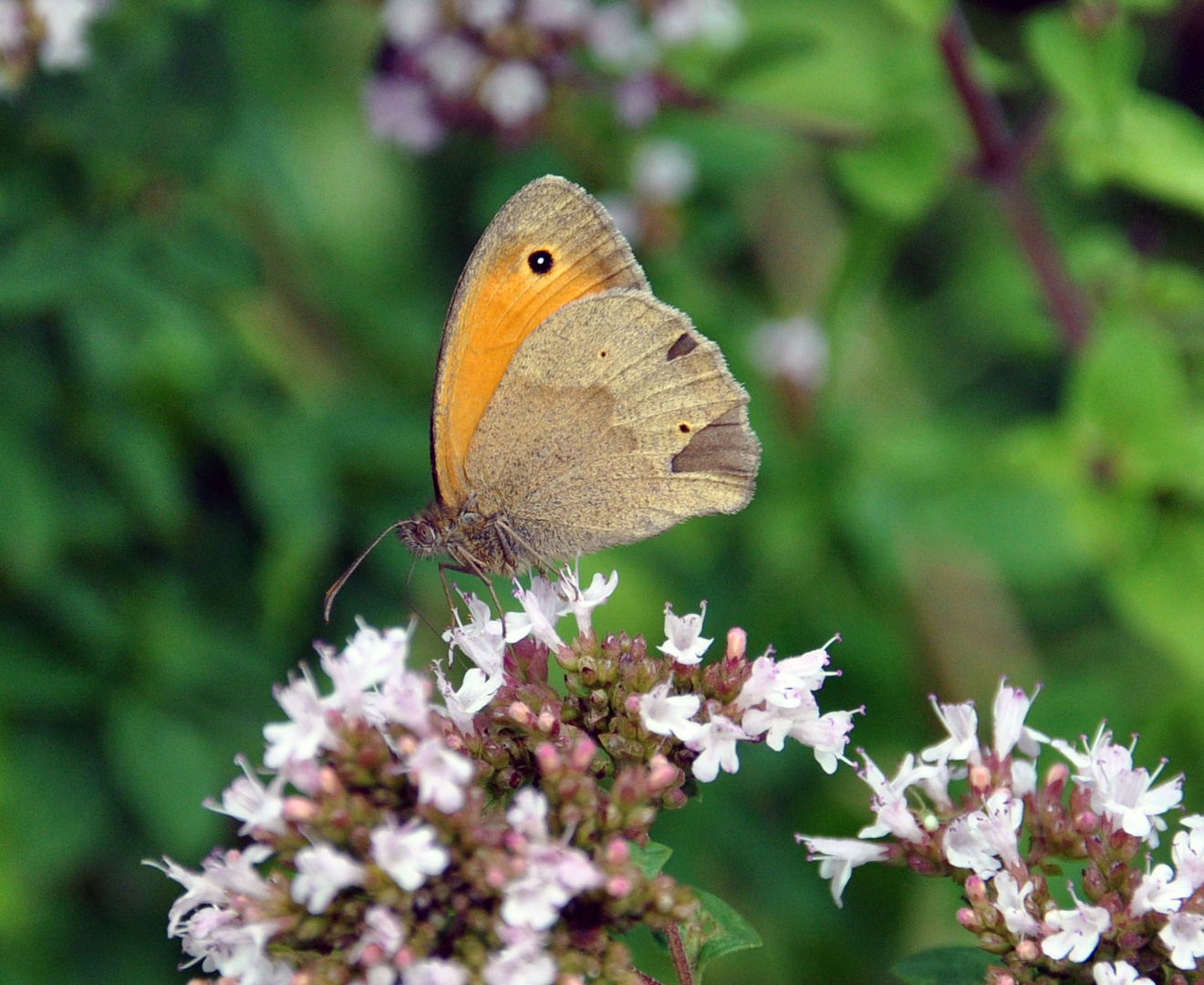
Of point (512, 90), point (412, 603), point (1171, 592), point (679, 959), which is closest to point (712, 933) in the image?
point (679, 959)

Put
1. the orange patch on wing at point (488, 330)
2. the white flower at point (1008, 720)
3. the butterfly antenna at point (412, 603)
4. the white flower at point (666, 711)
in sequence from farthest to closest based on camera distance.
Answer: the orange patch on wing at point (488, 330) → the butterfly antenna at point (412, 603) → the white flower at point (1008, 720) → the white flower at point (666, 711)

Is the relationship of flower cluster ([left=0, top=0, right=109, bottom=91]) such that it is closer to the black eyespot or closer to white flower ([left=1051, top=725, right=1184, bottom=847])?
the black eyespot

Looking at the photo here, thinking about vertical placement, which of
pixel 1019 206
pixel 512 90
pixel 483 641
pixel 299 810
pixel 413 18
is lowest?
pixel 299 810

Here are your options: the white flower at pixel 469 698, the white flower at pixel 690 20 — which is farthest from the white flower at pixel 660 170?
the white flower at pixel 469 698

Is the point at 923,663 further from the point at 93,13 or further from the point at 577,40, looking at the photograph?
the point at 93,13

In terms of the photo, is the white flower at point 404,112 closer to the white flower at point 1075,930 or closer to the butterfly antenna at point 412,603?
the butterfly antenna at point 412,603

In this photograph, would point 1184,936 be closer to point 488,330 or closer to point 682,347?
point 682,347

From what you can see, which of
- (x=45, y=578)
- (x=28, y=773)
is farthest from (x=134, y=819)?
(x=45, y=578)
